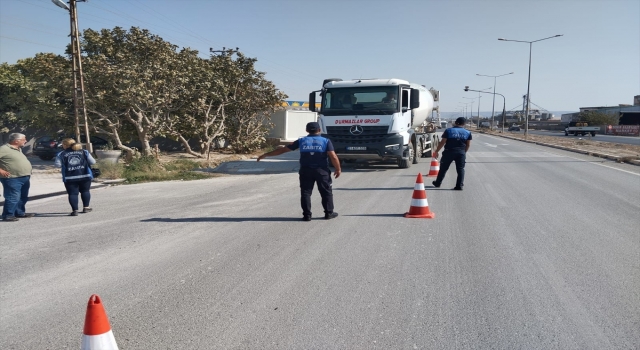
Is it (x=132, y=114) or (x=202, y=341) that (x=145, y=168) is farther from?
(x=202, y=341)

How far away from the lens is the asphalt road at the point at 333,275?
3.87 meters

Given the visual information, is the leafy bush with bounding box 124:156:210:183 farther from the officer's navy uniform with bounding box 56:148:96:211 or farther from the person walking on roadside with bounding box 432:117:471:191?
the person walking on roadside with bounding box 432:117:471:191

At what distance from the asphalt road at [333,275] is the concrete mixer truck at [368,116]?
218 inches

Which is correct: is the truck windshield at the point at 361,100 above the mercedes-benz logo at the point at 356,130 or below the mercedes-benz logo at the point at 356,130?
above

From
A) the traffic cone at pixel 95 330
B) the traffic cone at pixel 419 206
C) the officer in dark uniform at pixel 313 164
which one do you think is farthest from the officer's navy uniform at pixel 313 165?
the traffic cone at pixel 95 330

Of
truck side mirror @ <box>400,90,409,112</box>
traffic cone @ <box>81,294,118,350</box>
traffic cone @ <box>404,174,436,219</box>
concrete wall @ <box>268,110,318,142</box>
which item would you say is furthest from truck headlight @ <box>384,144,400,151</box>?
concrete wall @ <box>268,110,318,142</box>

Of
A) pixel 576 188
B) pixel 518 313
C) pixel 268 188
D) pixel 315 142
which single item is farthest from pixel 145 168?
pixel 518 313

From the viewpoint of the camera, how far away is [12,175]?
849 centimetres

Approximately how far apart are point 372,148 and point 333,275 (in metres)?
10.5

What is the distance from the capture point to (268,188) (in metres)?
12.6

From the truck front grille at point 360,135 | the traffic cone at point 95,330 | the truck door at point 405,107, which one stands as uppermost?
the truck door at point 405,107

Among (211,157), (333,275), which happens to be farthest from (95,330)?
(211,157)

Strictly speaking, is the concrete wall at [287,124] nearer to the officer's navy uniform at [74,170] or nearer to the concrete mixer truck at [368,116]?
the concrete mixer truck at [368,116]

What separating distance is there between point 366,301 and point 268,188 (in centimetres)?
831
